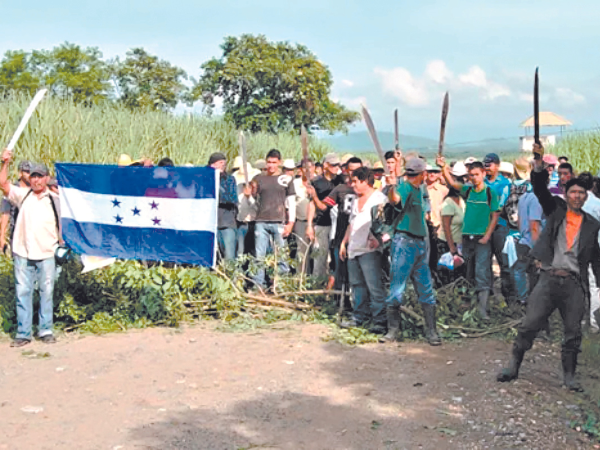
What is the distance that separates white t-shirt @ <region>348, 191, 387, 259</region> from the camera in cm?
809

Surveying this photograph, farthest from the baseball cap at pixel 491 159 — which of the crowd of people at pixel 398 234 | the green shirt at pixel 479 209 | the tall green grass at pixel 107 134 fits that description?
the tall green grass at pixel 107 134

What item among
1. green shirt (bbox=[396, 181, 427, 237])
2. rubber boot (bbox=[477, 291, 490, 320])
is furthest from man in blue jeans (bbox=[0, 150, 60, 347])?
rubber boot (bbox=[477, 291, 490, 320])

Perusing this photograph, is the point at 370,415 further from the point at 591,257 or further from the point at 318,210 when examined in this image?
the point at 318,210

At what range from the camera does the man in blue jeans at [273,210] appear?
984 cm

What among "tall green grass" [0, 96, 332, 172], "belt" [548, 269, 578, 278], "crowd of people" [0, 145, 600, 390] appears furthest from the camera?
"tall green grass" [0, 96, 332, 172]

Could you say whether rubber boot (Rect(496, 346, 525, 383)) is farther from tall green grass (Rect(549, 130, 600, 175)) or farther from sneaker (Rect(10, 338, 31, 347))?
tall green grass (Rect(549, 130, 600, 175))

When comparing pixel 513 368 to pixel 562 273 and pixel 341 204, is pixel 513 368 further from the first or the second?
pixel 341 204

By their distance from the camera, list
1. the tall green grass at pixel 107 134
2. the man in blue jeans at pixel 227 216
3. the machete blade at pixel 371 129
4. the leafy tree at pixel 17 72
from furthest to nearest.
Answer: the leafy tree at pixel 17 72 < the tall green grass at pixel 107 134 < the man in blue jeans at pixel 227 216 < the machete blade at pixel 371 129

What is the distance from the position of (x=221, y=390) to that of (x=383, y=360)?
5.56ft

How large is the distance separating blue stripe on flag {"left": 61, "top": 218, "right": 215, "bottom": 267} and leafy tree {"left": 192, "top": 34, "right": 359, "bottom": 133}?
22775 millimetres

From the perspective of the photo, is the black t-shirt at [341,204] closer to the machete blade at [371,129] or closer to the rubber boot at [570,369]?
the machete blade at [371,129]

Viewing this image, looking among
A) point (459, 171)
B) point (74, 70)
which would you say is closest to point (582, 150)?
point (459, 171)

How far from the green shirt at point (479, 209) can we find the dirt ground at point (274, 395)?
1396 mm

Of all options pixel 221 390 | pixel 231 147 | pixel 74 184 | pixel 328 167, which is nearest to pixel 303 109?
pixel 231 147
